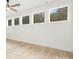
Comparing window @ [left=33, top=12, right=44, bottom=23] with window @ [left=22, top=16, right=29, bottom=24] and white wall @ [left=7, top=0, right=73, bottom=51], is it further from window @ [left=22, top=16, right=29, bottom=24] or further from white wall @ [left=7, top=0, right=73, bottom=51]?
window @ [left=22, top=16, right=29, bottom=24]

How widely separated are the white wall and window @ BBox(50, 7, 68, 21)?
0.19 m

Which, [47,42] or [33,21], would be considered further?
[33,21]

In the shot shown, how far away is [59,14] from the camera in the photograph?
526 cm

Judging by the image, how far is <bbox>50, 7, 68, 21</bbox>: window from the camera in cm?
496

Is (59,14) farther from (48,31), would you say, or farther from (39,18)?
(39,18)

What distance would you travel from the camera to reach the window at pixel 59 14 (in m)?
4.96

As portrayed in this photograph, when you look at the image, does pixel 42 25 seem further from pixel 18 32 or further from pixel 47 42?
pixel 18 32

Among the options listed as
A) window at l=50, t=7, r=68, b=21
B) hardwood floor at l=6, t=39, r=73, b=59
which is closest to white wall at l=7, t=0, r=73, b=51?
window at l=50, t=7, r=68, b=21

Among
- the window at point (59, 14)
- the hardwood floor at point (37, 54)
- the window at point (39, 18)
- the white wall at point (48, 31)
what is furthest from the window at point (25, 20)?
the hardwood floor at point (37, 54)

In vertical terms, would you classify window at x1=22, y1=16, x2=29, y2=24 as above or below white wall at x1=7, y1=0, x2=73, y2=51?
above
